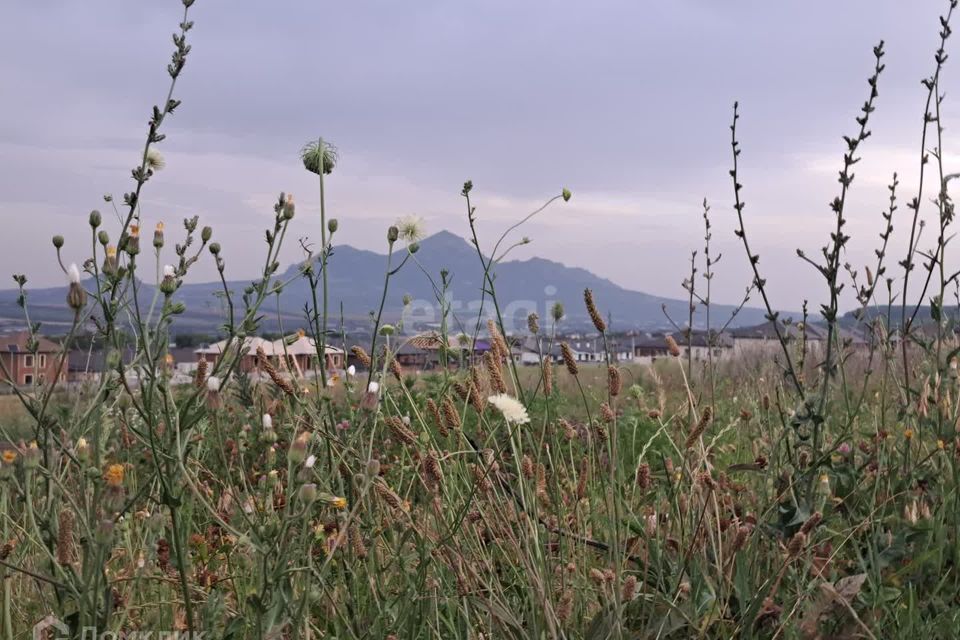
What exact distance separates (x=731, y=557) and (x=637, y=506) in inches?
44.8

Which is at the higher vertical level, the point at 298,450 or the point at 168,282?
the point at 168,282

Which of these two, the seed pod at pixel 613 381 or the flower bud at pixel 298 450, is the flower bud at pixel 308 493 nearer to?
the flower bud at pixel 298 450

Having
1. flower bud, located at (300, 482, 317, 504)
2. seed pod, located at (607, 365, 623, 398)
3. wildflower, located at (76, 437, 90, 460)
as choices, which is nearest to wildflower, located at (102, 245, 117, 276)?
wildflower, located at (76, 437, 90, 460)

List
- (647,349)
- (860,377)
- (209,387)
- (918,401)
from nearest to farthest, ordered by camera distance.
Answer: (209,387), (918,401), (860,377), (647,349)

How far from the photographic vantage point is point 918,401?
10.1 feet

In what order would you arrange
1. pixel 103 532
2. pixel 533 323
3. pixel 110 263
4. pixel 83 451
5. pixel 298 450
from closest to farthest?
pixel 103 532 → pixel 298 450 → pixel 83 451 → pixel 110 263 → pixel 533 323

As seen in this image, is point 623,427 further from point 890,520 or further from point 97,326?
point 97,326

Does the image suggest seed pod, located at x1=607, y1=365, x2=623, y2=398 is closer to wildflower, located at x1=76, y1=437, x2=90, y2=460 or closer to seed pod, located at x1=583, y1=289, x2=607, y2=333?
seed pod, located at x1=583, y1=289, x2=607, y2=333

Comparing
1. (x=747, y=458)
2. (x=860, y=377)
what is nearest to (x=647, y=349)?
(x=860, y=377)

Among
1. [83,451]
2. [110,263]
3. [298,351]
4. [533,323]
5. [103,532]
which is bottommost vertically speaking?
[103,532]

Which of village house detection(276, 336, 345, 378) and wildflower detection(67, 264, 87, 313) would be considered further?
village house detection(276, 336, 345, 378)

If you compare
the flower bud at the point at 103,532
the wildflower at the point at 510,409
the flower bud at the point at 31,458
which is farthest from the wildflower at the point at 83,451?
the wildflower at the point at 510,409

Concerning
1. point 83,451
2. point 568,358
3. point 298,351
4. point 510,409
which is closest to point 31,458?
point 83,451

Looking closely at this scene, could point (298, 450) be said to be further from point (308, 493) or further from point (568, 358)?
point (568, 358)
